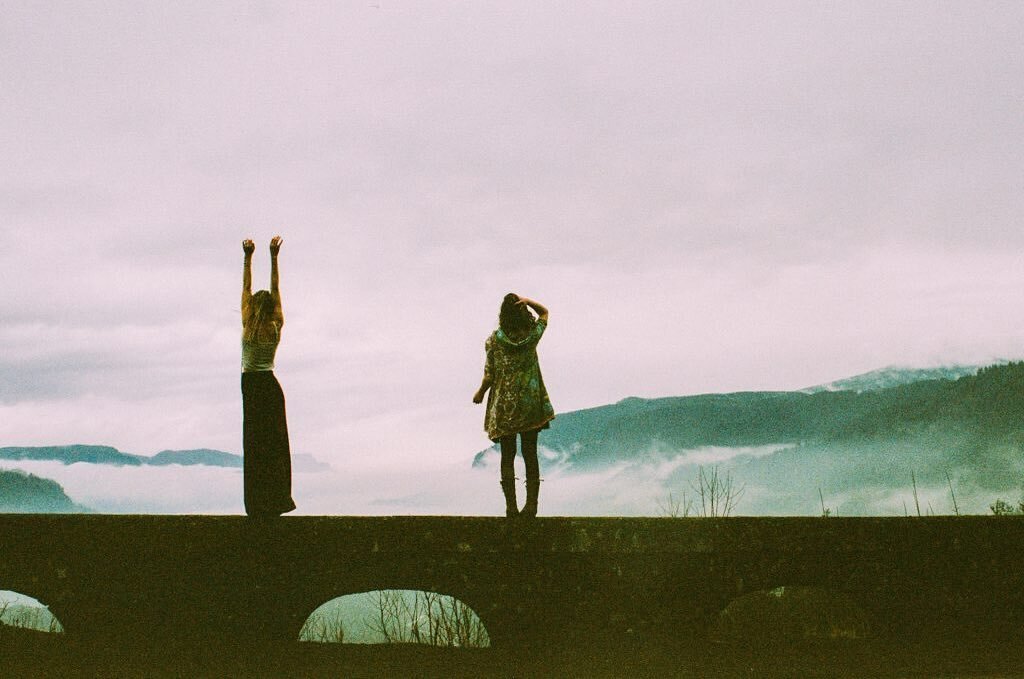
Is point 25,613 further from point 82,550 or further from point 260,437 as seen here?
point 260,437

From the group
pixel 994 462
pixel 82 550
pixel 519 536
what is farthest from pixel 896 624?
pixel 994 462

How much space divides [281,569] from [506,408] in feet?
7.21

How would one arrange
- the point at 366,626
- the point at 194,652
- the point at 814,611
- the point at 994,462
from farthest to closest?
the point at 994,462 < the point at 814,611 < the point at 366,626 < the point at 194,652

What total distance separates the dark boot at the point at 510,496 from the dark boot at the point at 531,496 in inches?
3.1

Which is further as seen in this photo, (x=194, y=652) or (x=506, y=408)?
(x=506, y=408)

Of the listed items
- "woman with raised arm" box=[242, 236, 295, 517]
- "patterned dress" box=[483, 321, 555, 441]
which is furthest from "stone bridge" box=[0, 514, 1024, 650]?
"patterned dress" box=[483, 321, 555, 441]

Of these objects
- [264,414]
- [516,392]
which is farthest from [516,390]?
[264,414]

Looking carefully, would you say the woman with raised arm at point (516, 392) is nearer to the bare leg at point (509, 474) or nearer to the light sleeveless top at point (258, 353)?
the bare leg at point (509, 474)

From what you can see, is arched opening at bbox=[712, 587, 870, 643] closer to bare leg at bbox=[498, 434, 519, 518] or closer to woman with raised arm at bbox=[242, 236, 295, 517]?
bare leg at bbox=[498, 434, 519, 518]

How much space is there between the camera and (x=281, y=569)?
23.1 feet

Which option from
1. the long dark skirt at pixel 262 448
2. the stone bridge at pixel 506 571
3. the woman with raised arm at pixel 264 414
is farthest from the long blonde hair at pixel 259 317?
the stone bridge at pixel 506 571

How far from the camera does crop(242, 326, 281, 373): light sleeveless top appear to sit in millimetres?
7180

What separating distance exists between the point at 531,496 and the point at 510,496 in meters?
0.18

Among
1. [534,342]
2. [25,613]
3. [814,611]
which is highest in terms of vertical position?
[534,342]
